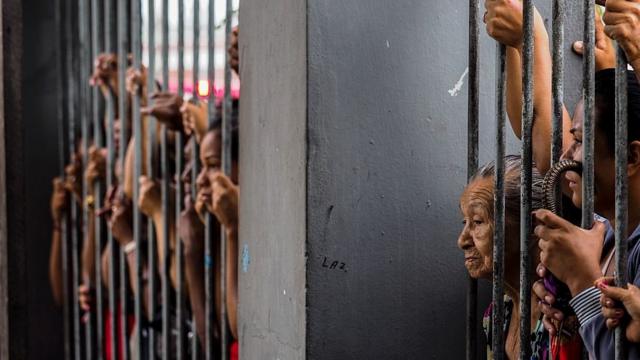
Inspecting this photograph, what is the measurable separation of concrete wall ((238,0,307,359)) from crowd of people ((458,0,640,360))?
1.35 ft

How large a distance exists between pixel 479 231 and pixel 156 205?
6.34 feet

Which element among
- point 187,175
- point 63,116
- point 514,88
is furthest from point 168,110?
point 514,88

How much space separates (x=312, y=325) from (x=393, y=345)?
0.21 metres

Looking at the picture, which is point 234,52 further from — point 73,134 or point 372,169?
point 73,134

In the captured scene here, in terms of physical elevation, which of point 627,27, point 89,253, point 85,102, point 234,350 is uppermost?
point 627,27

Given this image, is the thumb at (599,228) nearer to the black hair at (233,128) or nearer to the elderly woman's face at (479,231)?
the elderly woman's face at (479,231)

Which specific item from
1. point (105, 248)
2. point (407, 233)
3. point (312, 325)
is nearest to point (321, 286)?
point (312, 325)

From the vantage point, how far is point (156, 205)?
12.8ft

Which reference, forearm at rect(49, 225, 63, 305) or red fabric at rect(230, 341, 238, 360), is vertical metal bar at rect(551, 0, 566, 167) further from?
forearm at rect(49, 225, 63, 305)

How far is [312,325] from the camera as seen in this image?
236cm

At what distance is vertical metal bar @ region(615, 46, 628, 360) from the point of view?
1.76 metres

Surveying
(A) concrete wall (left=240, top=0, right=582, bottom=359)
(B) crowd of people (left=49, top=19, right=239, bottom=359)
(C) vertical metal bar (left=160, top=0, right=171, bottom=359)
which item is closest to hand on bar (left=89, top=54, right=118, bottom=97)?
(B) crowd of people (left=49, top=19, right=239, bottom=359)

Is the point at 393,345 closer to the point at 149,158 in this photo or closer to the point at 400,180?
the point at 400,180

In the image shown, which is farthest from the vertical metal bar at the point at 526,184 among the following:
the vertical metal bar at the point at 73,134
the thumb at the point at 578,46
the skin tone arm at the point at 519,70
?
the vertical metal bar at the point at 73,134
